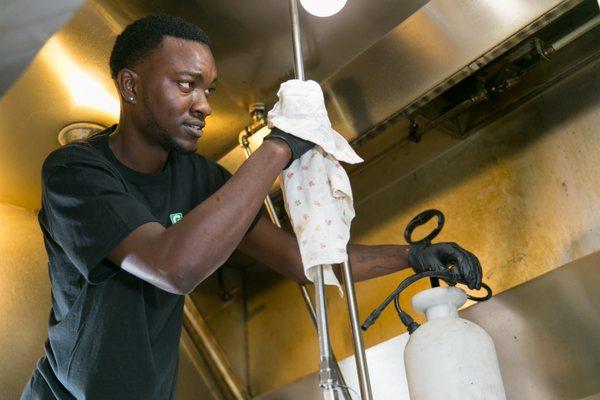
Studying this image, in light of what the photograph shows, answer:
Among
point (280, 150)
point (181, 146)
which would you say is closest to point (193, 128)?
point (181, 146)

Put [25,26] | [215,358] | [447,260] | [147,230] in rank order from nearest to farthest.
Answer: [147,230]
[447,260]
[25,26]
[215,358]

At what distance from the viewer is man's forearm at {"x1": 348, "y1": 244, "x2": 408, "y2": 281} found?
1.38 meters

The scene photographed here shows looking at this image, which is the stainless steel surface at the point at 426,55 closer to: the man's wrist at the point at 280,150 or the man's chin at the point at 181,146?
the man's chin at the point at 181,146

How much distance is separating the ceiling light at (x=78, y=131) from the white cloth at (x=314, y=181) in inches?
27.3

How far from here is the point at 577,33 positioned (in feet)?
4.84

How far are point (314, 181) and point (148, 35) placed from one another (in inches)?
17.6

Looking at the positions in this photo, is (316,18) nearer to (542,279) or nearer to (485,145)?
(485,145)

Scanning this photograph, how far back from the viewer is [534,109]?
162cm

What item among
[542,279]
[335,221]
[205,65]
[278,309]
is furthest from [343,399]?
[278,309]

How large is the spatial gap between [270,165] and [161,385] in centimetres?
39

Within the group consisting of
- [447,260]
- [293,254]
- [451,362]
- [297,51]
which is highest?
[297,51]

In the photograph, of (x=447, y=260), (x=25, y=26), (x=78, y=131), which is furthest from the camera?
(x=78, y=131)

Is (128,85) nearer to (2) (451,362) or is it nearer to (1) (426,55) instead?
(1) (426,55)

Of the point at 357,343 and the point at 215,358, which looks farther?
the point at 215,358
